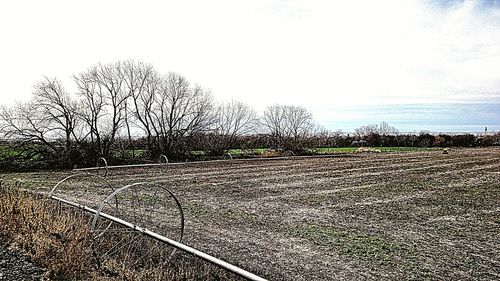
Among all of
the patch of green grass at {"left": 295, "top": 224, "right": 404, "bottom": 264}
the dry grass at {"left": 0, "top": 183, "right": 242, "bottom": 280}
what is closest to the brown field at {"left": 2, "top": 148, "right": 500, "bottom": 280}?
the patch of green grass at {"left": 295, "top": 224, "right": 404, "bottom": 264}

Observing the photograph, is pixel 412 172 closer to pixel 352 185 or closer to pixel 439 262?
pixel 352 185

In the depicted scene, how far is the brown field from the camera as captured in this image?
5.70 meters

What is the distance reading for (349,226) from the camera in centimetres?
799

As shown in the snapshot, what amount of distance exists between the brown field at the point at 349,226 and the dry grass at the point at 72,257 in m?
0.77

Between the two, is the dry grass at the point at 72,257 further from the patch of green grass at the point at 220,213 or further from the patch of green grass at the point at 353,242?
the patch of green grass at the point at 220,213

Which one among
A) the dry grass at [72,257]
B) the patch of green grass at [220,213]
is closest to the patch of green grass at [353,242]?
the patch of green grass at [220,213]

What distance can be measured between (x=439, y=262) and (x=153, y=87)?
24.8m

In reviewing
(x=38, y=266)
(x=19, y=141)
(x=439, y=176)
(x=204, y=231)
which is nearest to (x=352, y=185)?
(x=439, y=176)

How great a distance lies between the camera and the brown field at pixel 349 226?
5.70 metres

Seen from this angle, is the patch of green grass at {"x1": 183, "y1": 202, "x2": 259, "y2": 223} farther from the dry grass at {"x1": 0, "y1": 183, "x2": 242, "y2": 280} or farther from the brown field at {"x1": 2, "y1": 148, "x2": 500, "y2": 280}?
the dry grass at {"x1": 0, "y1": 183, "x2": 242, "y2": 280}

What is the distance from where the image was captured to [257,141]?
119 ft

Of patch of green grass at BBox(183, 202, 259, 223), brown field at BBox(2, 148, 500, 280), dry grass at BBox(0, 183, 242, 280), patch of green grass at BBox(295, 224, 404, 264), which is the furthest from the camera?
patch of green grass at BBox(183, 202, 259, 223)

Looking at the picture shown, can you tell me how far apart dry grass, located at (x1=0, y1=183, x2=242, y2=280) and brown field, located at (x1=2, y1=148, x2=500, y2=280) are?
77 centimetres

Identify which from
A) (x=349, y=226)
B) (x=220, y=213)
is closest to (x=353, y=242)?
(x=349, y=226)
